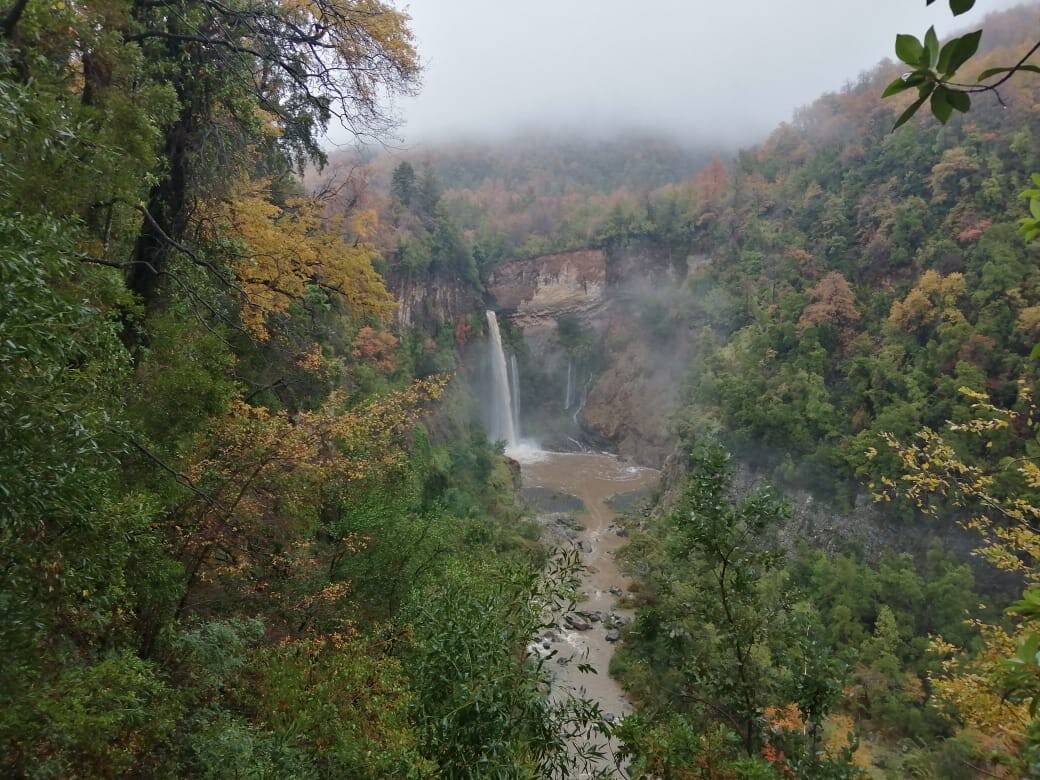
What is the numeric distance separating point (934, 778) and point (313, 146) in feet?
51.4

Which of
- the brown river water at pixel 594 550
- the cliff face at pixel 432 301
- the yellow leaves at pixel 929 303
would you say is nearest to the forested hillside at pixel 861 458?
the yellow leaves at pixel 929 303

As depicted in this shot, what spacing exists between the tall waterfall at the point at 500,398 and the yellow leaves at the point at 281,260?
98.8ft

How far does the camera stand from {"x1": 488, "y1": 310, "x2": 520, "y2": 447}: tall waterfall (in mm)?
40875

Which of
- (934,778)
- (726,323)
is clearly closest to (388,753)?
(934,778)

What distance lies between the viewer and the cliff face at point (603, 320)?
43.5 m

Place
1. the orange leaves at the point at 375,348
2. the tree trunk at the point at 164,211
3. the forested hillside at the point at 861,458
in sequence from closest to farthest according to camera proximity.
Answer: the forested hillside at the point at 861,458 < the tree trunk at the point at 164,211 < the orange leaves at the point at 375,348

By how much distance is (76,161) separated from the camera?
10.8ft

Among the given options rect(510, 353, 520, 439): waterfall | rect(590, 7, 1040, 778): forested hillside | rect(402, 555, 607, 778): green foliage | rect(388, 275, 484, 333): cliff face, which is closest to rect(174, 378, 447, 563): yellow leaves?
rect(402, 555, 607, 778): green foliage

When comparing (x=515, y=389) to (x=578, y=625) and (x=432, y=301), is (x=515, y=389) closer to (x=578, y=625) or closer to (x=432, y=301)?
(x=432, y=301)

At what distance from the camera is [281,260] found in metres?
8.72

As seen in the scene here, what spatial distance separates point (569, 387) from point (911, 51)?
154ft

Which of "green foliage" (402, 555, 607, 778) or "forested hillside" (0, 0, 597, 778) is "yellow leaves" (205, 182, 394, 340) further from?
"green foliage" (402, 555, 607, 778)

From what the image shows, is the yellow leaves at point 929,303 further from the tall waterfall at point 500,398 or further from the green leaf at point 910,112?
the tall waterfall at point 500,398

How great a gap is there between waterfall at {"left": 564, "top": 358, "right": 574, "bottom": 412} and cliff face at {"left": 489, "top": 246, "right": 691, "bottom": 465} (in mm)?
339
